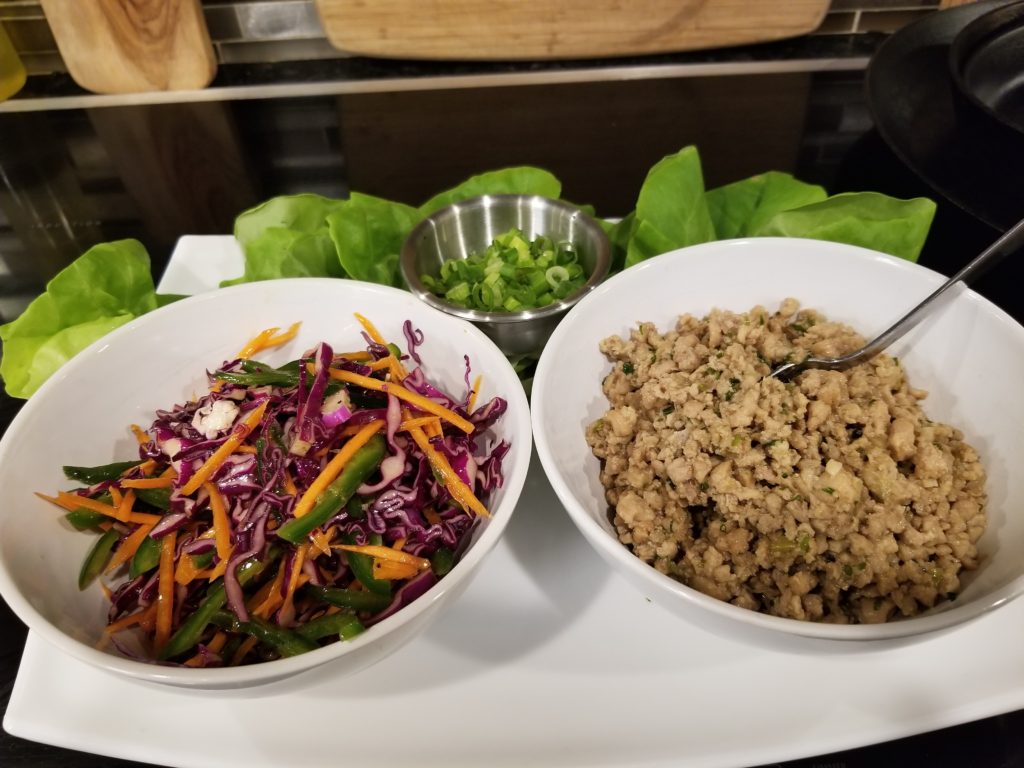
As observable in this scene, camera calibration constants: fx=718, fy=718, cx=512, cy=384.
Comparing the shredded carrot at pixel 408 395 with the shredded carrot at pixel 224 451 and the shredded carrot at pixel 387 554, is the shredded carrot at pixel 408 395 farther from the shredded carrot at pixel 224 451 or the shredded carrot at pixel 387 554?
the shredded carrot at pixel 387 554

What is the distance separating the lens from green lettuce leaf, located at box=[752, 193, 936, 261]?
1966 millimetres

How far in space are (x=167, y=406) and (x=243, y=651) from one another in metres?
0.74

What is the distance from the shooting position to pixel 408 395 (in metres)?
1.65

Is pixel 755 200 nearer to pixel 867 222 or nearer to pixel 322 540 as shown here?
pixel 867 222

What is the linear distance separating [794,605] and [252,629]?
1.04 m

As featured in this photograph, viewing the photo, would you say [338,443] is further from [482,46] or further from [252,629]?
[482,46]

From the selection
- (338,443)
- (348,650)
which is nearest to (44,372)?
(338,443)

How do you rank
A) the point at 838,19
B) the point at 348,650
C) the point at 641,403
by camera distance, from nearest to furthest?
the point at 348,650 < the point at 641,403 < the point at 838,19

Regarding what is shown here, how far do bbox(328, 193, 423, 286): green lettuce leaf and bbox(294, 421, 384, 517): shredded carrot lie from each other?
2.45ft

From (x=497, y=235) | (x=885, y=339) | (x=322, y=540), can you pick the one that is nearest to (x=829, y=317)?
(x=885, y=339)

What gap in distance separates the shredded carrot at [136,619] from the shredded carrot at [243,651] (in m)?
0.21

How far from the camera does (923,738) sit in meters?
1.55

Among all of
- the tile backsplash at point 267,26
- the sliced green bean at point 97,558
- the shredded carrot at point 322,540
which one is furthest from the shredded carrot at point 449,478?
the tile backsplash at point 267,26

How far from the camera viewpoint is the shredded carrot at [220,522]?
1.45m
